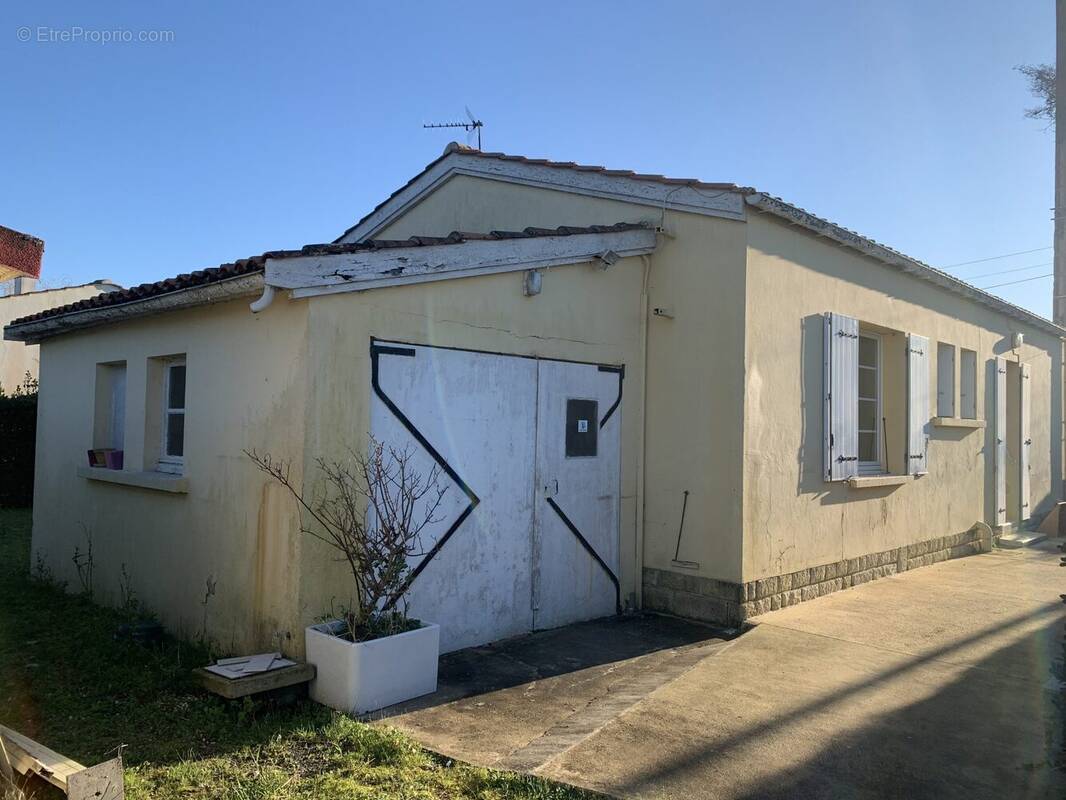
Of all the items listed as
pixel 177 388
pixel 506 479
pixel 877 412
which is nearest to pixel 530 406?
Answer: pixel 506 479

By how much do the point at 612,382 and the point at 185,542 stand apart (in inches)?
147

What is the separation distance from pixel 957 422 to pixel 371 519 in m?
7.93

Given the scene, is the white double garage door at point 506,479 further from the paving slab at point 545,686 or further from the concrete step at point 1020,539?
the concrete step at point 1020,539

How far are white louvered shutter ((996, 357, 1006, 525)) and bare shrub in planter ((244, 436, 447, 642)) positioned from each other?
920cm

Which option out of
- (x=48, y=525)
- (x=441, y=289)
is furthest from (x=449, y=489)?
(x=48, y=525)

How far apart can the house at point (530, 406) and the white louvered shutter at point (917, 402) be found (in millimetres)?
39

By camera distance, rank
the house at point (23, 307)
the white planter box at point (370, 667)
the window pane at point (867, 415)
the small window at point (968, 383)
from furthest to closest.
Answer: the house at point (23, 307), the small window at point (968, 383), the window pane at point (867, 415), the white planter box at point (370, 667)

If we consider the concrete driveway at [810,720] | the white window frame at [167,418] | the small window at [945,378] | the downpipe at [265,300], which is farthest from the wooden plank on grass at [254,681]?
the small window at [945,378]

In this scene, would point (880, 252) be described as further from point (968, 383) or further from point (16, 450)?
point (16, 450)

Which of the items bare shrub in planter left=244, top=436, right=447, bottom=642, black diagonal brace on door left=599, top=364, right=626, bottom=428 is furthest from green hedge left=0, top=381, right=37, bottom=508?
black diagonal brace on door left=599, top=364, right=626, bottom=428

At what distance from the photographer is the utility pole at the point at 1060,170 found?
1478 cm

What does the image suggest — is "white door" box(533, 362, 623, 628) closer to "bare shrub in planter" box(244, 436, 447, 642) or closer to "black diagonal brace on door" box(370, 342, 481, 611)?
"black diagonal brace on door" box(370, 342, 481, 611)

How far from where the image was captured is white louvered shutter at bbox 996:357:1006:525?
11.2 metres

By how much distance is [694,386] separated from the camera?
7012 millimetres
